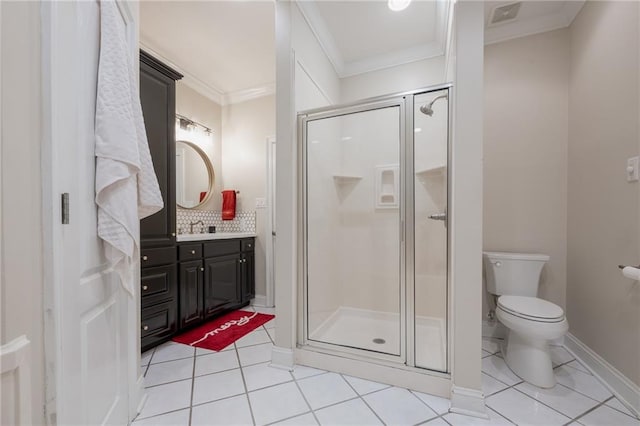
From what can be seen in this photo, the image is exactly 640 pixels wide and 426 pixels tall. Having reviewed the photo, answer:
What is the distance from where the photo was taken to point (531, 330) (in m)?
1.58

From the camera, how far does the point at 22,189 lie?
2.23 ft

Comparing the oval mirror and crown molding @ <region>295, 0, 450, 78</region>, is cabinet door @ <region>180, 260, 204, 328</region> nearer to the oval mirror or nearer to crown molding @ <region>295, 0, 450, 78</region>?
the oval mirror

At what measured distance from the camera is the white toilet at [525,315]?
157 centimetres

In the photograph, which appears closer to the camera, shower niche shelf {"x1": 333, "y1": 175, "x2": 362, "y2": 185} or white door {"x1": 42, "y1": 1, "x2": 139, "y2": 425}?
white door {"x1": 42, "y1": 1, "x2": 139, "y2": 425}

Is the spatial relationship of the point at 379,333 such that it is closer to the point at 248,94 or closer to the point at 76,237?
the point at 76,237

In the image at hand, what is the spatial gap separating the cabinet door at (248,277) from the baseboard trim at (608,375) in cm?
290

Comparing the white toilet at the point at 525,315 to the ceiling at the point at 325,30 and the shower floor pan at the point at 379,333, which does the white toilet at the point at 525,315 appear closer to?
the shower floor pan at the point at 379,333

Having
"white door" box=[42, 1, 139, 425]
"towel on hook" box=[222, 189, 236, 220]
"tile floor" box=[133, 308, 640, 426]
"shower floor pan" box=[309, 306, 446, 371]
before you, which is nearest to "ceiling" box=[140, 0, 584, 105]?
"towel on hook" box=[222, 189, 236, 220]

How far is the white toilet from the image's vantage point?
157 cm

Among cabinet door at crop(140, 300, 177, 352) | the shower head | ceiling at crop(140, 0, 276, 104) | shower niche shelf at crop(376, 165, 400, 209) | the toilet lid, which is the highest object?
ceiling at crop(140, 0, 276, 104)

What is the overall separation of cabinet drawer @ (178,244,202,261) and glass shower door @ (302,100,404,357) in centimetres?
108

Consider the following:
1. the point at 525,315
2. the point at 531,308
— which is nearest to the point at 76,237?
the point at 525,315

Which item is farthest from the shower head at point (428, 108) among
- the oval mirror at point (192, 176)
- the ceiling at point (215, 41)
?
the oval mirror at point (192, 176)

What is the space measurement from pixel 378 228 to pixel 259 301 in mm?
1752
